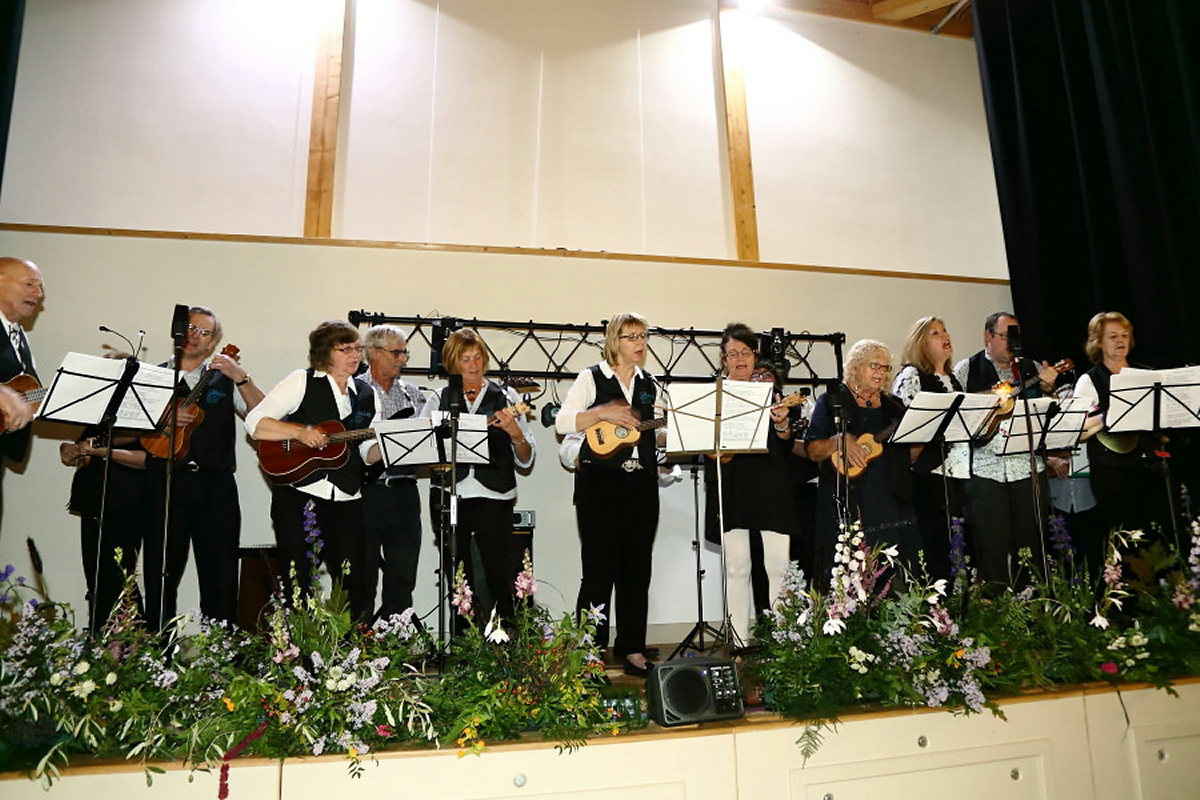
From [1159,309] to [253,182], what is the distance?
19.0 ft

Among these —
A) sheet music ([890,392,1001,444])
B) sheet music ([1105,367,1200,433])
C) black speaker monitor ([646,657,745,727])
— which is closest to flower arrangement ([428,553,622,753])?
→ black speaker monitor ([646,657,745,727])

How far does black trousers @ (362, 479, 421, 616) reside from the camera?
4078mm

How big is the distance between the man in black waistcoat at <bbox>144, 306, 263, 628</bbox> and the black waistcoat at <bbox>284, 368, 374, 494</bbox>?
533 millimetres

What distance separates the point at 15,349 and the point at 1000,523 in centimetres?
435

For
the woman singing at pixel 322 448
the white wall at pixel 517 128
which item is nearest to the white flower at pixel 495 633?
the woman singing at pixel 322 448

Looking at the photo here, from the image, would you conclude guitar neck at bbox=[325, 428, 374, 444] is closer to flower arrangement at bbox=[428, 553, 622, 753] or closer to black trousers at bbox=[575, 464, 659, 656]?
black trousers at bbox=[575, 464, 659, 656]

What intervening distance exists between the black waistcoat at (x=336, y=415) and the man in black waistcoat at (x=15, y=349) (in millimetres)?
976

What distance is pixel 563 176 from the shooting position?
6.25m

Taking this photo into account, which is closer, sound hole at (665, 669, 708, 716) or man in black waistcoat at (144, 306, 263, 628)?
sound hole at (665, 669, 708, 716)

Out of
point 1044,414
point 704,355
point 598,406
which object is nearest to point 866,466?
point 1044,414

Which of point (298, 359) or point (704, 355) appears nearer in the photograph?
point (298, 359)

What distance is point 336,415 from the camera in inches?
150

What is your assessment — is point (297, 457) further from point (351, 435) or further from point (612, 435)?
point (612, 435)

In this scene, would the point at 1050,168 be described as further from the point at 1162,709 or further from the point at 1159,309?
the point at 1162,709
